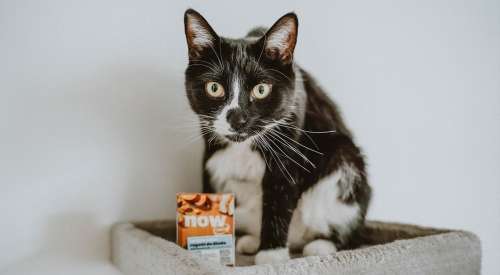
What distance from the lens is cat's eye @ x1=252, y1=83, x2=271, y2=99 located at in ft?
3.22

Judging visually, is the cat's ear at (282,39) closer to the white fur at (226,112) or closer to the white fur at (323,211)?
the white fur at (226,112)

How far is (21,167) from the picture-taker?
1.08 meters

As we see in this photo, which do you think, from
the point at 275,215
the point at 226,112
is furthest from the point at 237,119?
the point at 275,215

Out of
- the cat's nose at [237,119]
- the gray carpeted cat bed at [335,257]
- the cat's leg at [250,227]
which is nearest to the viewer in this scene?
the gray carpeted cat bed at [335,257]

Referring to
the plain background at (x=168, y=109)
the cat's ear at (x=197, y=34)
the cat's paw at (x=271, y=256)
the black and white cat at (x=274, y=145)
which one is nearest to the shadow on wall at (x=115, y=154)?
the plain background at (x=168, y=109)

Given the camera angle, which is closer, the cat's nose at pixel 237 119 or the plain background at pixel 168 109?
the cat's nose at pixel 237 119

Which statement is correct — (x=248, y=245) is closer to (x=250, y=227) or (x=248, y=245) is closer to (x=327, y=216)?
(x=250, y=227)

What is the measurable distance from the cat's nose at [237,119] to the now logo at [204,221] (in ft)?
0.73

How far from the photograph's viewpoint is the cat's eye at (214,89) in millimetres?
984

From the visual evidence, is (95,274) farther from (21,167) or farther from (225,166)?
(225,166)

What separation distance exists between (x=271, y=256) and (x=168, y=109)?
0.57 m

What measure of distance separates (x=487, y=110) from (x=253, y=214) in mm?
1199

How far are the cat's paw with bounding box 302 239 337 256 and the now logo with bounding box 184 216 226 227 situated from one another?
10.5 inches

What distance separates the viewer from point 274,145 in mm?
1062
